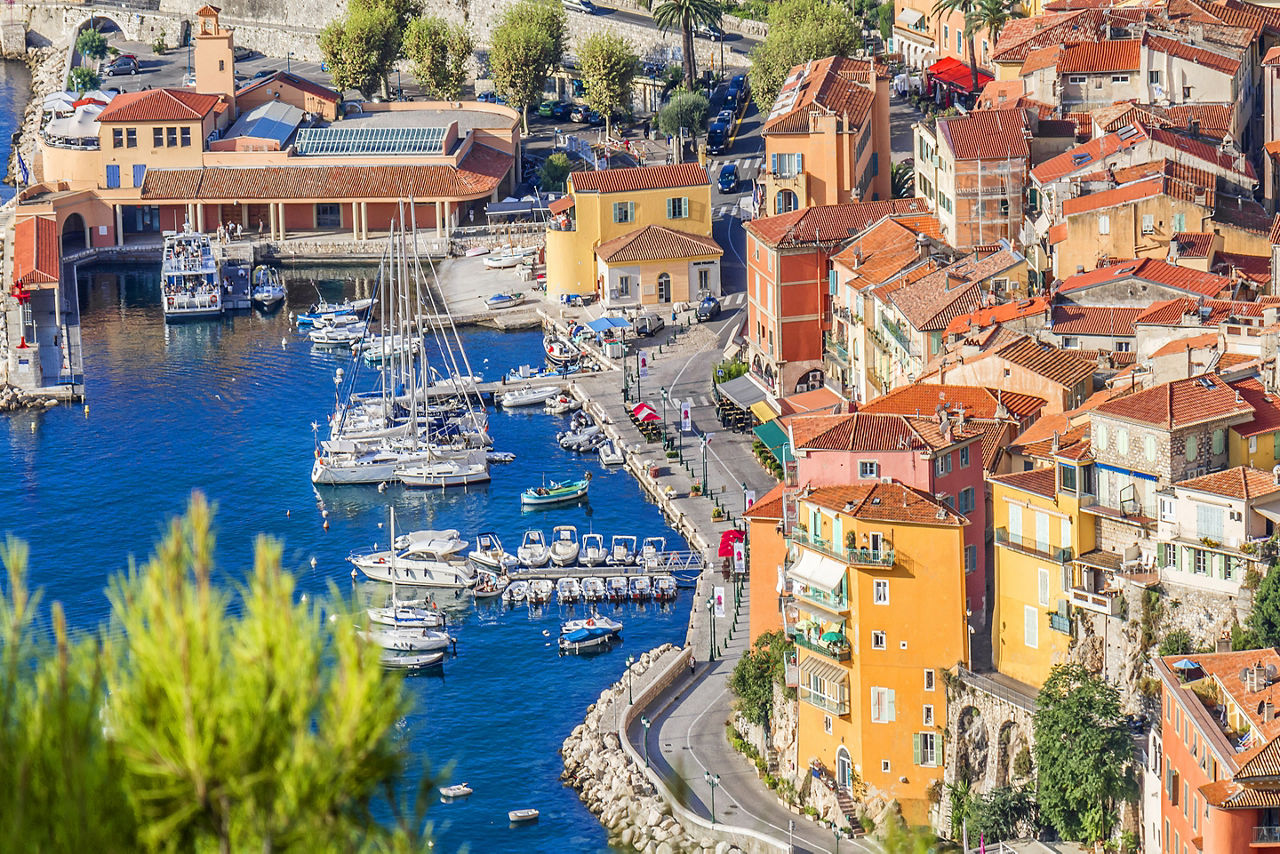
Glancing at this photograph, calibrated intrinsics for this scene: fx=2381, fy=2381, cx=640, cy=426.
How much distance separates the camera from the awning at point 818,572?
186ft

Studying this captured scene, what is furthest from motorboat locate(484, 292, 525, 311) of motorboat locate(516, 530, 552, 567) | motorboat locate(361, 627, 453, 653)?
motorboat locate(361, 627, 453, 653)

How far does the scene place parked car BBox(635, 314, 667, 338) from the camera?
101562 millimetres

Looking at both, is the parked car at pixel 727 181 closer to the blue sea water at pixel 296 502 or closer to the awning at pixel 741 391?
the blue sea water at pixel 296 502

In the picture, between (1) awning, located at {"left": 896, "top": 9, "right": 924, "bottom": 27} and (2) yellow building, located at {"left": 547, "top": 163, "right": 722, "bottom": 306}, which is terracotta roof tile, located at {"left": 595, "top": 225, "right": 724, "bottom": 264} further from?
(1) awning, located at {"left": 896, "top": 9, "right": 924, "bottom": 27}

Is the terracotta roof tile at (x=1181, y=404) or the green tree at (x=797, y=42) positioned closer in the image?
the terracotta roof tile at (x=1181, y=404)

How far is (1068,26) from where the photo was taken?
326 ft

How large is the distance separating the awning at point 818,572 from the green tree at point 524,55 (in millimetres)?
78817

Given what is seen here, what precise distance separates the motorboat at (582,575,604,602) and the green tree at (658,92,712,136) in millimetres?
52912

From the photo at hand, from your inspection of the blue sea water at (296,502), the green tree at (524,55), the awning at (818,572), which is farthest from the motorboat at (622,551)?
the green tree at (524,55)

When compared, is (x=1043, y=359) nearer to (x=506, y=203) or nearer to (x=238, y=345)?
(x=238, y=345)

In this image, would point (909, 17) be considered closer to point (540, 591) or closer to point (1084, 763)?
point (540, 591)

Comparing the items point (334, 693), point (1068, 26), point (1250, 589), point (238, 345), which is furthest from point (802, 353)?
point (334, 693)

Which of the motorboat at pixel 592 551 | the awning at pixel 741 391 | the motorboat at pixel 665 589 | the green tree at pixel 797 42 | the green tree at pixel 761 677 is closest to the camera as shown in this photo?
the green tree at pixel 761 677

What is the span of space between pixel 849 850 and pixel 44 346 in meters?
61.4
